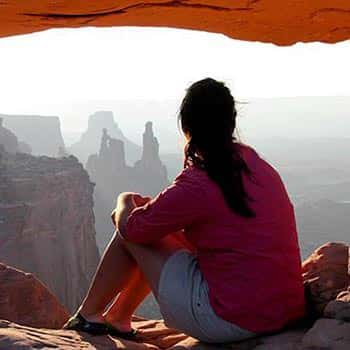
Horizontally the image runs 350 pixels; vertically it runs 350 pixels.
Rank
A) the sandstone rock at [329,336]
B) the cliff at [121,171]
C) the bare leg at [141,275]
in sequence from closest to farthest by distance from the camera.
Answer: the sandstone rock at [329,336] < the bare leg at [141,275] < the cliff at [121,171]

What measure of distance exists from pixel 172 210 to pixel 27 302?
2.96 metres

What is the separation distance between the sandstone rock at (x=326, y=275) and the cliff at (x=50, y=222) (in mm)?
21840

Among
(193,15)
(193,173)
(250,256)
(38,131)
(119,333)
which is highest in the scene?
(193,15)

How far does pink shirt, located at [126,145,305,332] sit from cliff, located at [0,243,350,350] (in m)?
0.11

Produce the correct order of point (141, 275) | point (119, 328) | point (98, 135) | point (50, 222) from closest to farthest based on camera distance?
point (141, 275) → point (119, 328) → point (50, 222) → point (98, 135)

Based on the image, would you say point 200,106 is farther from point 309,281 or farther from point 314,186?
point 314,186

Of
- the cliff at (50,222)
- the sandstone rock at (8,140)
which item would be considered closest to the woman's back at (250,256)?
the cliff at (50,222)

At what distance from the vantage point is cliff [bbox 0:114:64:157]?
59562 mm

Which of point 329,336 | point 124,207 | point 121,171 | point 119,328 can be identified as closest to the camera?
point 329,336

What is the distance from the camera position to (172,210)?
250 centimetres

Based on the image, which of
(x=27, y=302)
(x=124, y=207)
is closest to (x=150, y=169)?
(x=27, y=302)

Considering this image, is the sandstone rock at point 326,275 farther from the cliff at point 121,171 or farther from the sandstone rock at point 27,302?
the cliff at point 121,171

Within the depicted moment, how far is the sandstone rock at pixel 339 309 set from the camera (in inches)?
102

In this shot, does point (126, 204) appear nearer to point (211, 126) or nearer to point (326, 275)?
point (211, 126)
